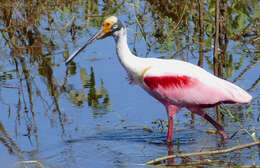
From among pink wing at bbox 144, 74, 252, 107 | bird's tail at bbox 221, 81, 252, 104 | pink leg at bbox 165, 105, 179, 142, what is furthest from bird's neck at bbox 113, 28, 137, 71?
bird's tail at bbox 221, 81, 252, 104

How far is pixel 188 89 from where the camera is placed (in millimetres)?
6453

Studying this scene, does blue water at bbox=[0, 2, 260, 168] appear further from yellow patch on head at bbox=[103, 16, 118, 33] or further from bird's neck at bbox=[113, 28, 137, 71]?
yellow patch on head at bbox=[103, 16, 118, 33]

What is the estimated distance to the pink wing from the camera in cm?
629

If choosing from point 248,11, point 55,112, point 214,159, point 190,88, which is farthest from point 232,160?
point 248,11

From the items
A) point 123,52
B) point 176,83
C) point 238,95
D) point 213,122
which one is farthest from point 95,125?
point 238,95

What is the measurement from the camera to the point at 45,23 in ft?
34.9

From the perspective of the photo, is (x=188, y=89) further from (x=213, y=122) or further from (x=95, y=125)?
(x=95, y=125)

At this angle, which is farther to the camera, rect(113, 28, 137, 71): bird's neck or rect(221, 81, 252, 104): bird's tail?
rect(113, 28, 137, 71): bird's neck

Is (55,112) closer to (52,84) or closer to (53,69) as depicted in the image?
(52,84)

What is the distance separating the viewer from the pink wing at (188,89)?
20.6 ft

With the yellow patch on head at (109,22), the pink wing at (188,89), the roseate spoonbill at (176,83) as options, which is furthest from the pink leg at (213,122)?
the yellow patch on head at (109,22)

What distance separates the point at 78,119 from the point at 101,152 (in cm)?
94

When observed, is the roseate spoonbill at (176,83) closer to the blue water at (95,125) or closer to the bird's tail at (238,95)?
the bird's tail at (238,95)

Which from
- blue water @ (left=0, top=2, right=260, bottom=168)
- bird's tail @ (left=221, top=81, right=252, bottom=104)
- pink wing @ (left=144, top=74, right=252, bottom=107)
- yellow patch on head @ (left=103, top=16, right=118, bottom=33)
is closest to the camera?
blue water @ (left=0, top=2, right=260, bottom=168)
